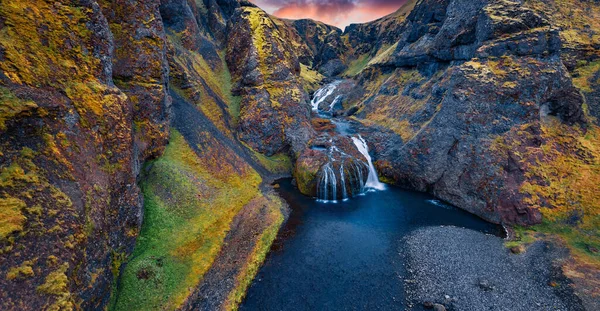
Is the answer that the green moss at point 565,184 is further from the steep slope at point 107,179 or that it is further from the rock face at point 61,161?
the rock face at point 61,161

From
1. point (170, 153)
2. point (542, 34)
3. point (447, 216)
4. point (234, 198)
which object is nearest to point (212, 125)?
point (170, 153)

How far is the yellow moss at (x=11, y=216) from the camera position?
964cm

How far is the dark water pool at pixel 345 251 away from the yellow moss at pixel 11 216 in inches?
519

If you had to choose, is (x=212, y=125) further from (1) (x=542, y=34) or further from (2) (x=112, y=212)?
(1) (x=542, y=34)

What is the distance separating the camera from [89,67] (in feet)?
54.9

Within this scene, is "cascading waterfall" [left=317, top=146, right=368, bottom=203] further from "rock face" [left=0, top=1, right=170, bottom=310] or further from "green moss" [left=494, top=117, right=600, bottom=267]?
"rock face" [left=0, top=1, right=170, bottom=310]

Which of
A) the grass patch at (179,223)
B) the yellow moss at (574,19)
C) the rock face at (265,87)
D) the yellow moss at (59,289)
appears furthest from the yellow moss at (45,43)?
the yellow moss at (574,19)

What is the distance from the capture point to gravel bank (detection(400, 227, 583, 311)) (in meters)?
17.2

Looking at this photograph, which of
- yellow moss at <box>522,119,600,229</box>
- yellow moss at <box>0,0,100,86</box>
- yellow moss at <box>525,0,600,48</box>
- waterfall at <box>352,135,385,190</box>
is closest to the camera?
yellow moss at <box>0,0,100,86</box>

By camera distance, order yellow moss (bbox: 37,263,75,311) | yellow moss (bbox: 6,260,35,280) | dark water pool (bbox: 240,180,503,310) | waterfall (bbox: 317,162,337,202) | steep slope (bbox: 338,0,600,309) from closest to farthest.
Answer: yellow moss (bbox: 6,260,35,280) < yellow moss (bbox: 37,263,75,311) < dark water pool (bbox: 240,180,503,310) < steep slope (bbox: 338,0,600,309) < waterfall (bbox: 317,162,337,202)

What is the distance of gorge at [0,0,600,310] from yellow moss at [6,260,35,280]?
0.06 metres

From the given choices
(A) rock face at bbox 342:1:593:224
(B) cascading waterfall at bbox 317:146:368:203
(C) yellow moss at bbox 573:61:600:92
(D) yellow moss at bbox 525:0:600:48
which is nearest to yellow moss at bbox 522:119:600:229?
(A) rock face at bbox 342:1:593:224

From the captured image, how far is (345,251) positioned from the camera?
931 inches

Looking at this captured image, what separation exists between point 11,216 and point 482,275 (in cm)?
2983
